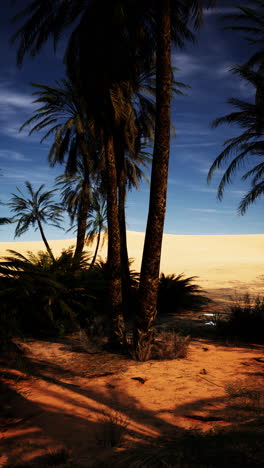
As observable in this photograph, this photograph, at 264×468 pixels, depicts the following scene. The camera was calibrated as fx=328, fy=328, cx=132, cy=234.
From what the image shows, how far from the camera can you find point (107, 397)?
5145 mm

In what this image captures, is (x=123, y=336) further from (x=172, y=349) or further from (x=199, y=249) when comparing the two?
(x=199, y=249)

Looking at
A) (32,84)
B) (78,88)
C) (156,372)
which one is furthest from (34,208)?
(156,372)

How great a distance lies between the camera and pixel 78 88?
347 inches

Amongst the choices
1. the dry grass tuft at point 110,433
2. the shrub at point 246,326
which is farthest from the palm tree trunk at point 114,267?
the dry grass tuft at point 110,433

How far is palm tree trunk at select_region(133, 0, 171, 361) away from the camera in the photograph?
6.82m

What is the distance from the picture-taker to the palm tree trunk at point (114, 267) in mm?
7680

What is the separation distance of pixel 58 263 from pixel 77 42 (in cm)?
686

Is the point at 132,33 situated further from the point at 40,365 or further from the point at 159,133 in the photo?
the point at 40,365

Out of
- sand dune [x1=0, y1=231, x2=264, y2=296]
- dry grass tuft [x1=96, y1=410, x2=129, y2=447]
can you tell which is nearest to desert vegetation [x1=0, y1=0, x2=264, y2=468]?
dry grass tuft [x1=96, y1=410, x2=129, y2=447]

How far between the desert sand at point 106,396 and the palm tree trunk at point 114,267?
1.71 ft

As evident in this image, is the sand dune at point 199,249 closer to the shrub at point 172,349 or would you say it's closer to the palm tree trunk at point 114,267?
the palm tree trunk at point 114,267

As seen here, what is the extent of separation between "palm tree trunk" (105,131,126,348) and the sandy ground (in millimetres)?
527

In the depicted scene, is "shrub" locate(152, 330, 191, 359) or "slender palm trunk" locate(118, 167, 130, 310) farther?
"slender palm trunk" locate(118, 167, 130, 310)

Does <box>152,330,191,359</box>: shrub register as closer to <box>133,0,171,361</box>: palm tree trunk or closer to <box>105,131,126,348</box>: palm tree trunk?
<box>133,0,171,361</box>: palm tree trunk
